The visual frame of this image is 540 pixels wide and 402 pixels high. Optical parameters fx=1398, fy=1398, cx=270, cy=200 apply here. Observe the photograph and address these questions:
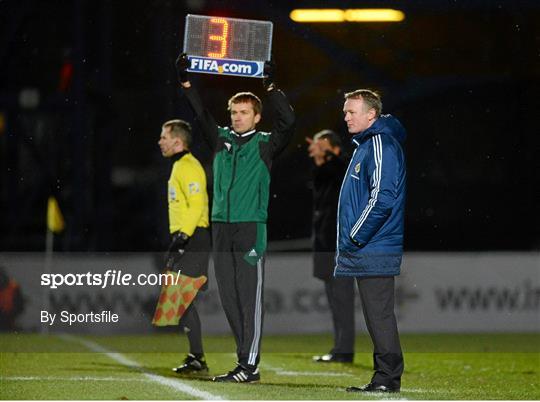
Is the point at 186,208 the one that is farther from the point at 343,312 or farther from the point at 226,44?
the point at 343,312

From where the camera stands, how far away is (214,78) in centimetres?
886

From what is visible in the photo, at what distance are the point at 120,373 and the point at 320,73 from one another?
8.91 ft

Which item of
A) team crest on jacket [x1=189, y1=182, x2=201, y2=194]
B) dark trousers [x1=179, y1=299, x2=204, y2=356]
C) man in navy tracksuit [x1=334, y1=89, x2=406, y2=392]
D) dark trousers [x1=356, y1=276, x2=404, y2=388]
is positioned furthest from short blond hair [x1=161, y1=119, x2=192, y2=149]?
dark trousers [x1=356, y1=276, x2=404, y2=388]

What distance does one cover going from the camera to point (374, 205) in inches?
265

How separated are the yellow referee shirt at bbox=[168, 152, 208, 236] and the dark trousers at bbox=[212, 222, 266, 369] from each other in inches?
11.8

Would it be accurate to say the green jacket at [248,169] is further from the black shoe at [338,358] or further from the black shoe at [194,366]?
the black shoe at [338,358]

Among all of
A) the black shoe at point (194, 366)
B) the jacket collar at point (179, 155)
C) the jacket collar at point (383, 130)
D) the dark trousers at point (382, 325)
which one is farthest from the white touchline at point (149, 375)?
the jacket collar at point (383, 130)

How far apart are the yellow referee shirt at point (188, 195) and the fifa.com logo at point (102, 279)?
116cm

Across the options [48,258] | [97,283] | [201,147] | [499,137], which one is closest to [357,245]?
[201,147]

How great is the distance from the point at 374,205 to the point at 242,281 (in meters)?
1.03

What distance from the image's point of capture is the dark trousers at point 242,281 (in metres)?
7.33

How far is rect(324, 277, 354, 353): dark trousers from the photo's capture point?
9.03 metres

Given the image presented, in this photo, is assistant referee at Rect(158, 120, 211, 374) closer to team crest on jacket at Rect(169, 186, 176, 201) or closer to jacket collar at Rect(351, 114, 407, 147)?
team crest on jacket at Rect(169, 186, 176, 201)

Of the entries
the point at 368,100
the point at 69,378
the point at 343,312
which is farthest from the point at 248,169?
the point at 343,312
